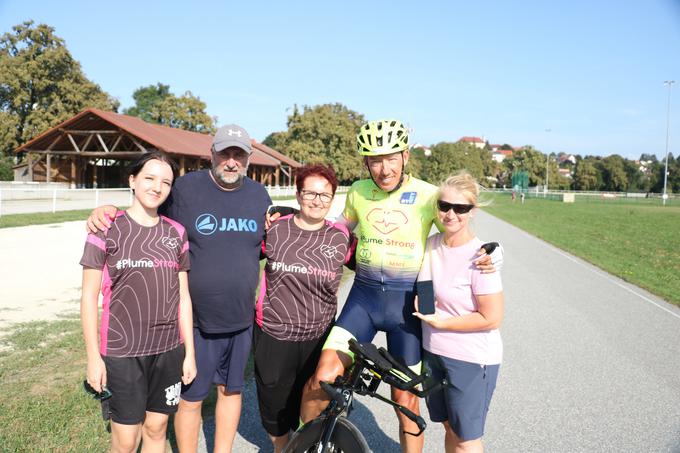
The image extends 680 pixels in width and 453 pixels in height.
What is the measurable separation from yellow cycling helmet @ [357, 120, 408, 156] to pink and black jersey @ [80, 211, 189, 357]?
4.46 ft

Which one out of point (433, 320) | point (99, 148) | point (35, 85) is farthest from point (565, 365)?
point (35, 85)

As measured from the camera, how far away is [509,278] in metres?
11.1

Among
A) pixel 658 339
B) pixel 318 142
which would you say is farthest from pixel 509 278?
pixel 318 142

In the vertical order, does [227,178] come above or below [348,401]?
above

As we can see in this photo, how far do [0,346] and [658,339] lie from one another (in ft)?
26.2

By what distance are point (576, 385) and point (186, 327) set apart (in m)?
3.92

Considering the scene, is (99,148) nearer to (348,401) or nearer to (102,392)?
(102,392)

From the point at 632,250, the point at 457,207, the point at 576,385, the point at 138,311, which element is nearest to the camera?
the point at 138,311

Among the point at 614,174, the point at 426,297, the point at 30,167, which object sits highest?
the point at 614,174

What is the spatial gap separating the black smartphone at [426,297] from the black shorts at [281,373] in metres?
0.74

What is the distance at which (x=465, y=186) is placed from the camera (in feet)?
9.41

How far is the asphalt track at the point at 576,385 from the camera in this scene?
3.87m

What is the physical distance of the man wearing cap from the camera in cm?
308

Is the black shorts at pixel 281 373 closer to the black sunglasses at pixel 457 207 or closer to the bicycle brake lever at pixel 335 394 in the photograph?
the bicycle brake lever at pixel 335 394
